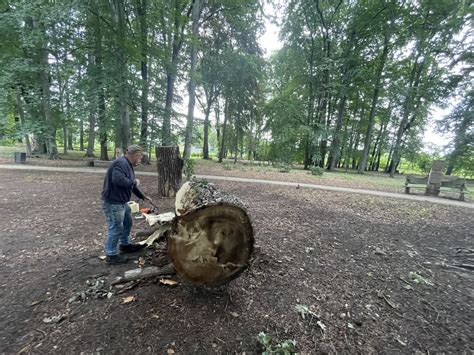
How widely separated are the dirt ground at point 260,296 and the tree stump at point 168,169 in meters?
1.97

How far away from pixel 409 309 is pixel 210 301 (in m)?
2.19

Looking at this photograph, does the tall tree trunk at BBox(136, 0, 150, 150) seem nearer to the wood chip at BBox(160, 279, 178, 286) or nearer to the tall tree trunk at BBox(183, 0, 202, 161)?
the tall tree trunk at BBox(183, 0, 202, 161)

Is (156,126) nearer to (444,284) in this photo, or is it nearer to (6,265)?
(6,265)

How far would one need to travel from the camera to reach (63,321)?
1.85 metres

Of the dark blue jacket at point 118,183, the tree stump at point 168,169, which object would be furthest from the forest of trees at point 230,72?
the dark blue jacket at point 118,183

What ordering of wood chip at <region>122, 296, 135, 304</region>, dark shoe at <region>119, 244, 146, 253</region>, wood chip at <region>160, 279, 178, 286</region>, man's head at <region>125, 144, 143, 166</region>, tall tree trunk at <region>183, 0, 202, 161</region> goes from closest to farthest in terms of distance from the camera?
wood chip at <region>122, 296, 135, 304</region>, wood chip at <region>160, 279, 178, 286</region>, man's head at <region>125, 144, 143, 166</region>, dark shoe at <region>119, 244, 146, 253</region>, tall tree trunk at <region>183, 0, 202, 161</region>

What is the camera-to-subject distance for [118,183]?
100 inches

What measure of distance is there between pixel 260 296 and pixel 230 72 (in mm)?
17868

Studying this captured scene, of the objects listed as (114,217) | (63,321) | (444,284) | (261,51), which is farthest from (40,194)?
(261,51)

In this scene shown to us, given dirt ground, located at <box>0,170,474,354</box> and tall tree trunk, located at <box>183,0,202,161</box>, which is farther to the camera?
tall tree trunk, located at <box>183,0,202,161</box>

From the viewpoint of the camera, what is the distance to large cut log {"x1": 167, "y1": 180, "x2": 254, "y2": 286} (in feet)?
6.39

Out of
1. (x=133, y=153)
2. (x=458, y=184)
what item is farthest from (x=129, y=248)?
(x=458, y=184)

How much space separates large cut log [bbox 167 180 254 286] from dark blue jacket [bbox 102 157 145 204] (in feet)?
3.53

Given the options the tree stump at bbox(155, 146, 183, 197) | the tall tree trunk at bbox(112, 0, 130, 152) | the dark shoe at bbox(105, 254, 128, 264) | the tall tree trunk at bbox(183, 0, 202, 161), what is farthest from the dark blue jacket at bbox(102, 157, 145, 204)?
the tall tree trunk at bbox(112, 0, 130, 152)
